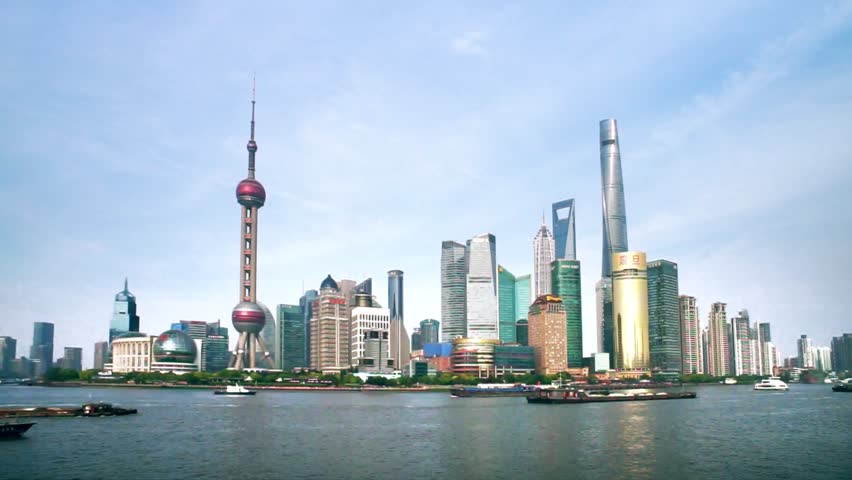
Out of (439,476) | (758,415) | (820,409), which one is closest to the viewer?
(439,476)

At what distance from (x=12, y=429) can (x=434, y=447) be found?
60934 mm

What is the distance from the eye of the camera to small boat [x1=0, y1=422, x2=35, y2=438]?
355 feet

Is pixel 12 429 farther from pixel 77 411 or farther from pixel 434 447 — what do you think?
pixel 434 447

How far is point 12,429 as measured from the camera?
357 ft

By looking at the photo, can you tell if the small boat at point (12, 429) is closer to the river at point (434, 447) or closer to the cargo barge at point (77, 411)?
the river at point (434, 447)

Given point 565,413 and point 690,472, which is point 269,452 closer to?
point 690,472

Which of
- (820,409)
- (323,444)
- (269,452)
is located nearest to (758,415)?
(820,409)

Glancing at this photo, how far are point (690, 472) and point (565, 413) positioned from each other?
8809 cm

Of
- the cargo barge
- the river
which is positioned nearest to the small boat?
the river

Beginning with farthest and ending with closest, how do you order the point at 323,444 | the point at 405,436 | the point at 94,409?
1. the point at 94,409
2. the point at 405,436
3. the point at 323,444

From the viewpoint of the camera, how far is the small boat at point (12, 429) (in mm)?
108188

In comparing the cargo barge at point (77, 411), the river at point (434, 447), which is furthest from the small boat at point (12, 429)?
the cargo barge at point (77, 411)

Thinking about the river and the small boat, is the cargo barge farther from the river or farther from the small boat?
the small boat

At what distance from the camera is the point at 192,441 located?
4274 inches
